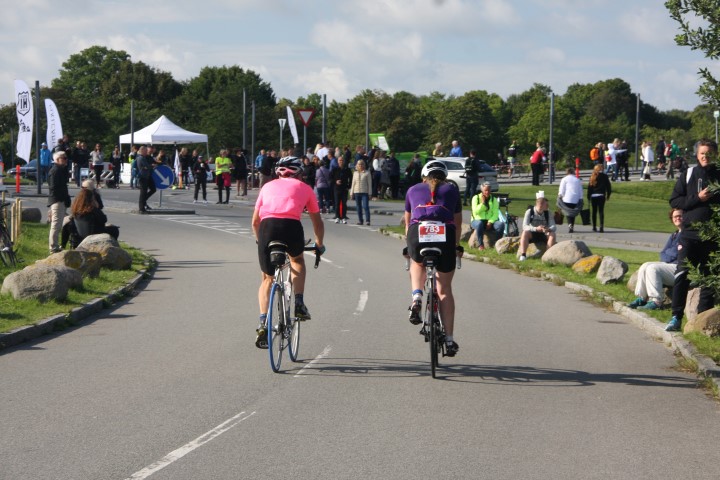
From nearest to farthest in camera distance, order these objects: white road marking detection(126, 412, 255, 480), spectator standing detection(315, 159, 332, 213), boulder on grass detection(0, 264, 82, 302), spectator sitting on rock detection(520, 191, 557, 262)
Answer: white road marking detection(126, 412, 255, 480), boulder on grass detection(0, 264, 82, 302), spectator sitting on rock detection(520, 191, 557, 262), spectator standing detection(315, 159, 332, 213)

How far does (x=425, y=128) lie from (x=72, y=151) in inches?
2437

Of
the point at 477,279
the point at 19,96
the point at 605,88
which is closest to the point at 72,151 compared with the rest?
the point at 19,96

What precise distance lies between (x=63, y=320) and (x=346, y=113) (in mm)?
103145

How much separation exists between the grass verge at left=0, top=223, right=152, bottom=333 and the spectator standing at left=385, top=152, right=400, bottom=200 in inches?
671

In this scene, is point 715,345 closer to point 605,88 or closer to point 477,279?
point 477,279

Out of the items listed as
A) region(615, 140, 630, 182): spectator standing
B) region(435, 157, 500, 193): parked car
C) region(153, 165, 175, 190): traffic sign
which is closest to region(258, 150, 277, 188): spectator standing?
region(153, 165, 175, 190): traffic sign

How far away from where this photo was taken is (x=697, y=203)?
37.7 feet

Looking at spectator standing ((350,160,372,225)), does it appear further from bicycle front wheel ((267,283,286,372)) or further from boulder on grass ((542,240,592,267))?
bicycle front wheel ((267,283,286,372))

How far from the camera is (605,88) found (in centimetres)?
14312

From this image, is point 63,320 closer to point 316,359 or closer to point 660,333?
point 316,359

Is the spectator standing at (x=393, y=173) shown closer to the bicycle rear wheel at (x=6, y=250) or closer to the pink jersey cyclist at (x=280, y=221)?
the bicycle rear wheel at (x=6, y=250)

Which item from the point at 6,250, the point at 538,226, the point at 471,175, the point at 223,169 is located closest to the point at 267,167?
the point at 223,169

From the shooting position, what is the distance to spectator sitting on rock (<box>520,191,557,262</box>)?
22438 millimetres

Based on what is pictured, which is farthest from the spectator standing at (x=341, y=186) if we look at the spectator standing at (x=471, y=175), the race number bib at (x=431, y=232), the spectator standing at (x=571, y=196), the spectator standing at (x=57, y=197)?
the race number bib at (x=431, y=232)
